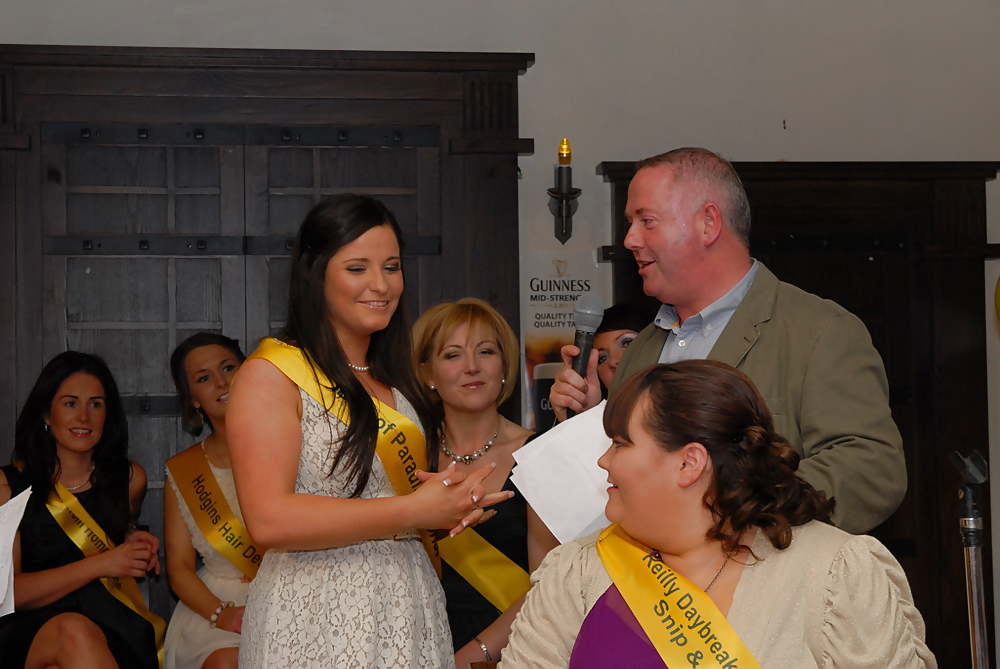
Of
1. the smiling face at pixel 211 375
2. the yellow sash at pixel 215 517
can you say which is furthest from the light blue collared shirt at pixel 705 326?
the smiling face at pixel 211 375

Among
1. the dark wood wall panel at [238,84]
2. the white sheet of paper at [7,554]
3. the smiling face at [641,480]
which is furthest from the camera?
the dark wood wall panel at [238,84]

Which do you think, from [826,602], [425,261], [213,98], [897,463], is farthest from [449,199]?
[826,602]

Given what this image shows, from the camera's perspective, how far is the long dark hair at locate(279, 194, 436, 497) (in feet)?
5.40

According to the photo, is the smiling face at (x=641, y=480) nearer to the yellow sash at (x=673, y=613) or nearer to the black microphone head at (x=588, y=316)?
the yellow sash at (x=673, y=613)

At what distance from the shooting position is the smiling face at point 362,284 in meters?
1.68

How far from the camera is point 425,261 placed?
3.51 metres

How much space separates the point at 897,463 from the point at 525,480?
0.59 m

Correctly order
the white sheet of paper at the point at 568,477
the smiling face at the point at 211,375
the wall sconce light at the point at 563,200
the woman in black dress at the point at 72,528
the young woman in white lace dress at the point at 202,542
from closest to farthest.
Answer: the white sheet of paper at the point at 568,477, the woman in black dress at the point at 72,528, the young woman in white lace dress at the point at 202,542, the smiling face at the point at 211,375, the wall sconce light at the point at 563,200

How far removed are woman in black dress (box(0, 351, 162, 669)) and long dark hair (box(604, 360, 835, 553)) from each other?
6.89ft

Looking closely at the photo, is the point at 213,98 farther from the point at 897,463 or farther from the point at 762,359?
the point at 897,463

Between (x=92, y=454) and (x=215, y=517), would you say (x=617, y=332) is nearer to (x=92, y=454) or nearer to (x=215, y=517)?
(x=215, y=517)

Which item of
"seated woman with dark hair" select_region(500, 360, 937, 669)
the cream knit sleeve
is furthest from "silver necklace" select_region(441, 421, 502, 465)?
the cream knit sleeve

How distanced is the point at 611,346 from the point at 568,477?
1.51m

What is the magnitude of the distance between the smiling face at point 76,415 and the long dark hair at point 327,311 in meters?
1.73
